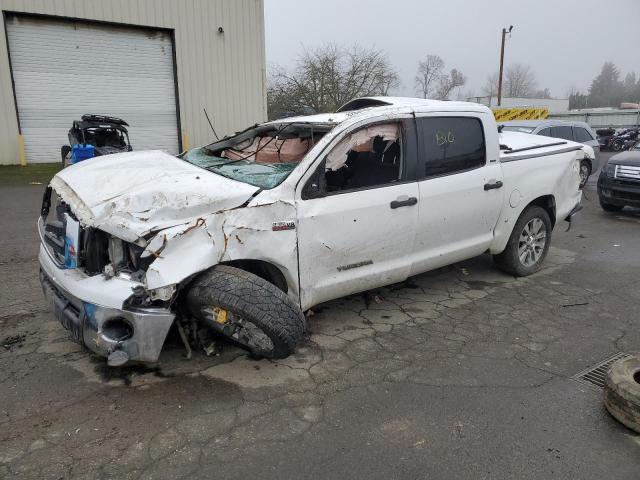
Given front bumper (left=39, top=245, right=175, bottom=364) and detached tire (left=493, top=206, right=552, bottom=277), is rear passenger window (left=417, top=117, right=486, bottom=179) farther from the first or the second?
front bumper (left=39, top=245, right=175, bottom=364)

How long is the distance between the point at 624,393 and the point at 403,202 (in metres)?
1.94

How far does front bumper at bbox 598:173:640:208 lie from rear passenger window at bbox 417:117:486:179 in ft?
18.1

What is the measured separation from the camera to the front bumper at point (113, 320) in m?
2.86

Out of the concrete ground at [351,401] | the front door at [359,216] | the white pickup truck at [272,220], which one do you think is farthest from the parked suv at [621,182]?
the front door at [359,216]

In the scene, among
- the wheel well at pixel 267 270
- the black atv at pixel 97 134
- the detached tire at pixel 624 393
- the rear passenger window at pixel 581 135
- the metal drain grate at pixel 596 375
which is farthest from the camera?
the rear passenger window at pixel 581 135

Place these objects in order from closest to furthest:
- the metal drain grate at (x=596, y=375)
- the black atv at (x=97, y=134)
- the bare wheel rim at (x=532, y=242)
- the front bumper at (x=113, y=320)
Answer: the front bumper at (x=113, y=320) < the metal drain grate at (x=596, y=375) < the bare wheel rim at (x=532, y=242) < the black atv at (x=97, y=134)

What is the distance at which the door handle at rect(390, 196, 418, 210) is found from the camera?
386cm

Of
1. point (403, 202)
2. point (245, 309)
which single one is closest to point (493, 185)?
point (403, 202)

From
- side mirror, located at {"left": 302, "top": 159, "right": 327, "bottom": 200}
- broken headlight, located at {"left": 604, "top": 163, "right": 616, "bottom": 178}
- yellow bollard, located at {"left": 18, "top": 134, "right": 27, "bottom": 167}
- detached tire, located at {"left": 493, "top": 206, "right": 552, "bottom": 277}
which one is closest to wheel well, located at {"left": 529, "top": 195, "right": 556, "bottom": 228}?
detached tire, located at {"left": 493, "top": 206, "right": 552, "bottom": 277}

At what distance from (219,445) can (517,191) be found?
3760 mm

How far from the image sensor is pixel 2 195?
34.2 feet

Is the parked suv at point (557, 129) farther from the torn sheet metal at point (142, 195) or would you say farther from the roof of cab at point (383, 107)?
the torn sheet metal at point (142, 195)

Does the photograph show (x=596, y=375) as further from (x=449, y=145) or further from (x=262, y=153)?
(x=262, y=153)

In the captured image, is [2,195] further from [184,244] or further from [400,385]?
[400,385]
